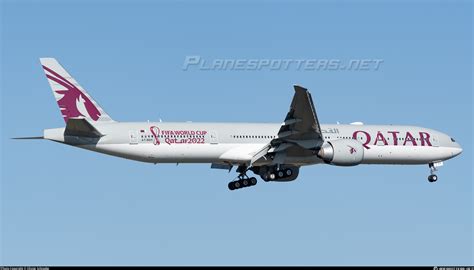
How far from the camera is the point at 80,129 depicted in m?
48.2

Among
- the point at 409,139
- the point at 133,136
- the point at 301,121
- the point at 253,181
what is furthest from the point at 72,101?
the point at 409,139

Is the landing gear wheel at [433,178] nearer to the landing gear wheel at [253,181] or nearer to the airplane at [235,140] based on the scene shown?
the airplane at [235,140]

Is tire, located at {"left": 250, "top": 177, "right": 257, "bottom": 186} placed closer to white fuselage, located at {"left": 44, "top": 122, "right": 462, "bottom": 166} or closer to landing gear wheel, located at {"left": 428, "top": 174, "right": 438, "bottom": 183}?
white fuselage, located at {"left": 44, "top": 122, "right": 462, "bottom": 166}

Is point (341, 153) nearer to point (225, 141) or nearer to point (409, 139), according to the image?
point (225, 141)

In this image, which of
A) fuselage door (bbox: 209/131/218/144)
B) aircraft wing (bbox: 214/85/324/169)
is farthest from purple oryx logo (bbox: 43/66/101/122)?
aircraft wing (bbox: 214/85/324/169)

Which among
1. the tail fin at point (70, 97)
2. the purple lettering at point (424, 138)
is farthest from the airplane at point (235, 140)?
the purple lettering at point (424, 138)

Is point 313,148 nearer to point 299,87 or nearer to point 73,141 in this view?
point 299,87

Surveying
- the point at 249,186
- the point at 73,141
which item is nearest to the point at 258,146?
the point at 249,186

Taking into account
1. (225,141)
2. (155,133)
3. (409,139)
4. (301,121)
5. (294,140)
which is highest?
(409,139)

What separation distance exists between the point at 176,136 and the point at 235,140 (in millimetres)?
3368

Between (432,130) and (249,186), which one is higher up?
(432,130)

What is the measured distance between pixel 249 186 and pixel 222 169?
2145 mm

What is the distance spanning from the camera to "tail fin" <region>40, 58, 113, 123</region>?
51.0 meters

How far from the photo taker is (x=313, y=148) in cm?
5012
